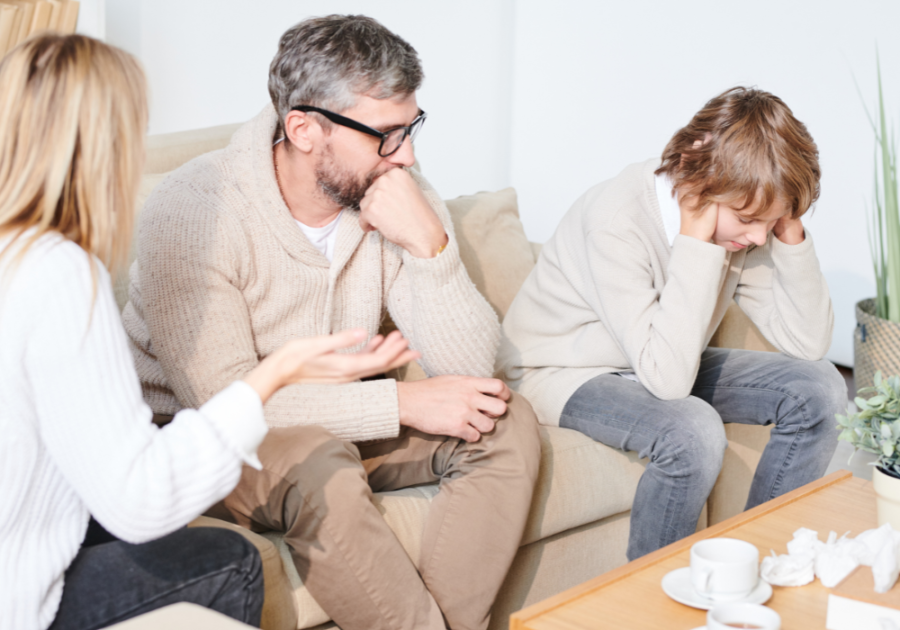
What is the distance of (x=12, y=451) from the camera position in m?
0.85

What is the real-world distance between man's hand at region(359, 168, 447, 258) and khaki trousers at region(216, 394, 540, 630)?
32 cm

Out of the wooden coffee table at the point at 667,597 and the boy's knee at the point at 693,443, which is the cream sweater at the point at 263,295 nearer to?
the boy's knee at the point at 693,443

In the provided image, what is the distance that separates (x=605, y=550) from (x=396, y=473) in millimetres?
516

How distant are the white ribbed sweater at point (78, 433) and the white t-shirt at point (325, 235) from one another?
717mm

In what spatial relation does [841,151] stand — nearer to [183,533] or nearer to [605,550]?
[605,550]

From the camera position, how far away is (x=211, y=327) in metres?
1.37

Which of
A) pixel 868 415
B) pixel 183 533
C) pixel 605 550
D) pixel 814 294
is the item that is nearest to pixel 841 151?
pixel 814 294

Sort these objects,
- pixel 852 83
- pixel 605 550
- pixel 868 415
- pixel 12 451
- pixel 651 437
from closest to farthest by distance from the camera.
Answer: pixel 12 451 → pixel 868 415 → pixel 651 437 → pixel 605 550 → pixel 852 83

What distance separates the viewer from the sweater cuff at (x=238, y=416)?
875 mm

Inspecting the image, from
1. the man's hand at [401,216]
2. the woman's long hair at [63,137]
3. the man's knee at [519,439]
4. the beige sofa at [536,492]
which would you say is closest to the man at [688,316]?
the beige sofa at [536,492]

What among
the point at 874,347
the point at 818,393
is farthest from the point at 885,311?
the point at 818,393

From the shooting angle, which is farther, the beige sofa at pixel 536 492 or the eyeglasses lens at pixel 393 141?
the eyeglasses lens at pixel 393 141

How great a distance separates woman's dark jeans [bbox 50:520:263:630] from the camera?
0.92 metres

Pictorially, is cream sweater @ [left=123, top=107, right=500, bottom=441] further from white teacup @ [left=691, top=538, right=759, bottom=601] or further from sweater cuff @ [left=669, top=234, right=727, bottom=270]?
white teacup @ [left=691, top=538, right=759, bottom=601]
